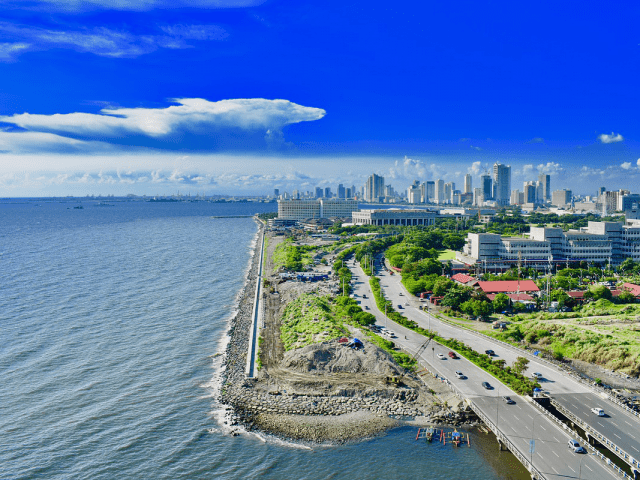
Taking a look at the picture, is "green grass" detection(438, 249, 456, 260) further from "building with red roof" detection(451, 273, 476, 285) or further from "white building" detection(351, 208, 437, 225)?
"white building" detection(351, 208, 437, 225)

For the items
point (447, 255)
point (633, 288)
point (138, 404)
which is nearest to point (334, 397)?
point (138, 404)

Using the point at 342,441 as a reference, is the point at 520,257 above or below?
above

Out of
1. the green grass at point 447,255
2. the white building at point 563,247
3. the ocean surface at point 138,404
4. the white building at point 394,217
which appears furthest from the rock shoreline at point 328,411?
the white building at point 394,217

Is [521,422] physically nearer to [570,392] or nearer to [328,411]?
[570,392]

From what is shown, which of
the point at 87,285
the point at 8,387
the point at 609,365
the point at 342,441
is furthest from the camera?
the point at 87,285

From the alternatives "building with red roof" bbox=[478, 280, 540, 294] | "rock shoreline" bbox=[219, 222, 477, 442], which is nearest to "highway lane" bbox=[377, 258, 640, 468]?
"rock shoreline" bbox=[219, 222, 477, 442]

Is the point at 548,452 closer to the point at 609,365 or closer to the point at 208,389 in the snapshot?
the point at 609,365

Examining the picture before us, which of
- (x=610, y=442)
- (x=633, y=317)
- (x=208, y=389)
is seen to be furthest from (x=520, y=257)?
(x=208, y=389)
